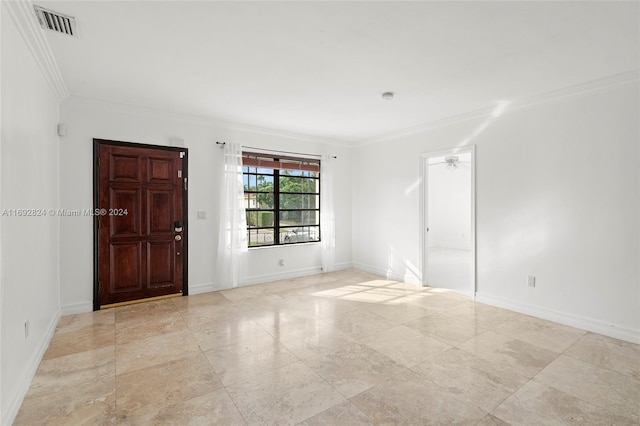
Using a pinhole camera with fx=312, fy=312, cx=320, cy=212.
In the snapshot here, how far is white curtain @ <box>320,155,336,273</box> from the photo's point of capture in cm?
607

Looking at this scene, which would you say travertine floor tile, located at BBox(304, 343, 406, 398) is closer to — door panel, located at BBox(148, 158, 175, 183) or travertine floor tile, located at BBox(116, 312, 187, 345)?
travertine floor tile, located at BBox(116, 312, 187, 345)

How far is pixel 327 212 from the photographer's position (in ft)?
20.1

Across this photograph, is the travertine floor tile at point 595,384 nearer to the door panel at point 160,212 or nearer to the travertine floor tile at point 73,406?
the travertine floor tile at point 73,406

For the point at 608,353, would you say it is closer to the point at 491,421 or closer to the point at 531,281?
the point at 531,281

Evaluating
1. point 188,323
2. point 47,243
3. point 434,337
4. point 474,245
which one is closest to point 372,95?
point 474,245

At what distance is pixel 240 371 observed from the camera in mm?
2586

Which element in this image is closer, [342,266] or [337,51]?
[337,51]

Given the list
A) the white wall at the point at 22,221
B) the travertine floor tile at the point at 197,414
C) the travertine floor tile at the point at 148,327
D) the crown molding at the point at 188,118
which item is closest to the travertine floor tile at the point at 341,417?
the travertine floor tile at the point at 197,414

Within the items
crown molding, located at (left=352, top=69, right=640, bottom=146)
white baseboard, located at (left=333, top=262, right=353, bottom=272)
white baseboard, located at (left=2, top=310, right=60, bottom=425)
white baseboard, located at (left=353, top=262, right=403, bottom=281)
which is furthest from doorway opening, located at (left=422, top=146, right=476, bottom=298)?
white baseboard, located at (left=2, top=310, right=60, bottom=425)

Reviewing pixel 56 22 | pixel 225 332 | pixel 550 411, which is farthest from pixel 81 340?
pixel 550 411

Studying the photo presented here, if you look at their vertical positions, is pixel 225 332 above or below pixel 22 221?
below

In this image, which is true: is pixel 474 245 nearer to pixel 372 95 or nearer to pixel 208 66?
pixel 372 95

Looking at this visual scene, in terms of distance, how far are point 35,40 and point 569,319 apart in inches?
229

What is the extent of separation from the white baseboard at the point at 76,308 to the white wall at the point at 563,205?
5.23m
